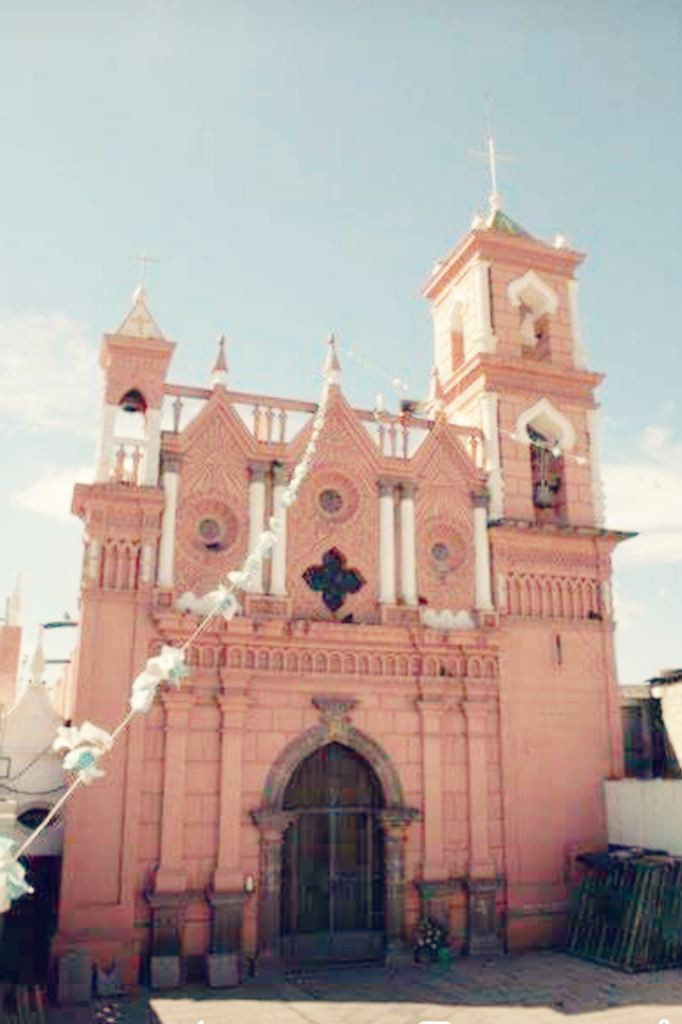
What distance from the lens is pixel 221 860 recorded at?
1755cm

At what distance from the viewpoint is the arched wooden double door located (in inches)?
717

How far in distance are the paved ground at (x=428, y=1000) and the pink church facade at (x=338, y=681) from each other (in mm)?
1036

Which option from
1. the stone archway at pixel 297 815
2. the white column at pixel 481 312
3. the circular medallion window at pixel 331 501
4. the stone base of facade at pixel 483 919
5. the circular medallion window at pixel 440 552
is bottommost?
the stone base of facade at pixel 483 919

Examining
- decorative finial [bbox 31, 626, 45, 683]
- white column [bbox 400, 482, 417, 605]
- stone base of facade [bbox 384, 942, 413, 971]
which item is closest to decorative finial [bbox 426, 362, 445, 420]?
white column [bbox 400, 482, 417, 605]

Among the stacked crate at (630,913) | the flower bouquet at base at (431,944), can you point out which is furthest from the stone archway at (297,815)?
the stacked crate at (630,913)

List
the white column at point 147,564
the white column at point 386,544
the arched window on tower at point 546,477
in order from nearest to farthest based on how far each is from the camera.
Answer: the white column at point 147,564, the white column at point 386,544, the arched window on tower at point 546,477

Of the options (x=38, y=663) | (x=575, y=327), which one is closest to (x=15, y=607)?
(x=38, y=663)

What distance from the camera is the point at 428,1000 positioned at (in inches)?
615

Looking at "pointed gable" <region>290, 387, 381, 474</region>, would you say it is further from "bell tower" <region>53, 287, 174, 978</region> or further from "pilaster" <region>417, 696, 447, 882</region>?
"pilaster" <region>417, 696, 447, 882</region>

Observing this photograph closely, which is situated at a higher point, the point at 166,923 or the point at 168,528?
the point at 168,528

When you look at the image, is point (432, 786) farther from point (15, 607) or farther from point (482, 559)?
point (15, 607)

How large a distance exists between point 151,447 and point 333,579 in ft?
17.4

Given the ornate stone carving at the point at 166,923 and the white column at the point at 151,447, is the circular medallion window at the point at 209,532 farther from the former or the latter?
the ornate stone carving at the point at 166,923

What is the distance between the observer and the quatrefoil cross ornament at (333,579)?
2014 cm
